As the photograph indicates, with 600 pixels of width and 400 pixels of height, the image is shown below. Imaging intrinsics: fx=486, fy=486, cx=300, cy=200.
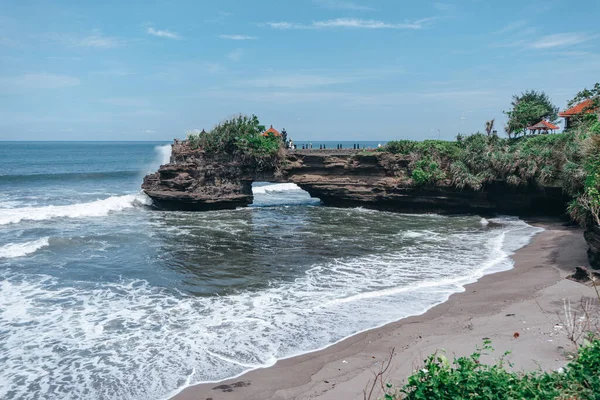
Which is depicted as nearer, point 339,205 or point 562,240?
point 562,240

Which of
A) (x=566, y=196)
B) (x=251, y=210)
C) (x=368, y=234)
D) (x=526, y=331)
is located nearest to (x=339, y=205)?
(x=251, y=210)

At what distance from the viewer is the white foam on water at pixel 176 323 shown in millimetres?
8977

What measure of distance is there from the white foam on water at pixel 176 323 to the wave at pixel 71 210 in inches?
482

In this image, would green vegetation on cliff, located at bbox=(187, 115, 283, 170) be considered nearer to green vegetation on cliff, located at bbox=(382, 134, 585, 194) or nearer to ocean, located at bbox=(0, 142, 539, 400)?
ocean, located at bbox=(0, 142, 539, 400)

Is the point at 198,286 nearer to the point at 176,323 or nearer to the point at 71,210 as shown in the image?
the point at 176,323

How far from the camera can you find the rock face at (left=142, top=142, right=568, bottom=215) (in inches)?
1094

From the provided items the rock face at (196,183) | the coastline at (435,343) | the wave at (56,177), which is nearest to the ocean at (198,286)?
the coastline at (435,343)

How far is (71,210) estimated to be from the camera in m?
28.5

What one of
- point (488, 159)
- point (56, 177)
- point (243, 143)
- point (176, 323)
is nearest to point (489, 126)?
point (488, 159)

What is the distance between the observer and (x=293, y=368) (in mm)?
9148

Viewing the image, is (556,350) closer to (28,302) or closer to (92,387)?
(92,387)

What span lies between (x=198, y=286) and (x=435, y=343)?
23.6 ft

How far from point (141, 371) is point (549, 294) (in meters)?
10.1

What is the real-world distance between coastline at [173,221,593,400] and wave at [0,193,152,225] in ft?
71.2
